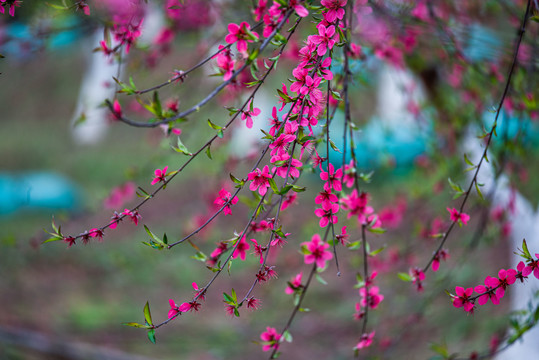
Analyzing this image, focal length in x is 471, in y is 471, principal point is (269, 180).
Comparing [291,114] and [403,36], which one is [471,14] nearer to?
[403,36]

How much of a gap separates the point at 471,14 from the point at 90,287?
13.9ft

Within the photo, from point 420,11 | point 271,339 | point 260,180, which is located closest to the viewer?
point 260,180

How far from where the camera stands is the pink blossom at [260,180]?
113 cm

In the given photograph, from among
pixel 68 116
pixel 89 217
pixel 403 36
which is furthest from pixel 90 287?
pixel 68 116

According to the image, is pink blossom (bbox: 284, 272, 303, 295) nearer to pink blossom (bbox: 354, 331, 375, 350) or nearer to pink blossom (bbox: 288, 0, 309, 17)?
pink blossom (bbox: 354, 331, 375, 350)

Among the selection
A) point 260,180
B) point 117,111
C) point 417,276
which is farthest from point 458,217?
point 117,111

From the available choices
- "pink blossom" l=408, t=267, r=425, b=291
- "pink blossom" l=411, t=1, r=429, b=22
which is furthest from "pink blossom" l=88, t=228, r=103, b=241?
"pink blossom" l=411, t=1, r=429, b=22

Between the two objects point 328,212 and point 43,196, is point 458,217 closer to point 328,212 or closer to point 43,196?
point 328,212

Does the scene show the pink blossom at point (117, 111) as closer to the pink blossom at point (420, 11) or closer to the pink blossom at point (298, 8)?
the pink blossom at point (298, 8)

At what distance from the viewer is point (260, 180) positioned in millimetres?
1154

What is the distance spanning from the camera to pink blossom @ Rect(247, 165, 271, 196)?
3.70 feet

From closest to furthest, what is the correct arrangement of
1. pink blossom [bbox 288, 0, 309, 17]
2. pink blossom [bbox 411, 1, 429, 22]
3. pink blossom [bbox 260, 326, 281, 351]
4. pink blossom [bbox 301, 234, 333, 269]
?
pink blossom [bbox 288, 0, 309, 17] → pink blossom [bbox 301, 234, 333, 269] → pink blossom [bbox 260, 326, 281, 351] → pink blossom [bbox 411, 1, 429, 22]

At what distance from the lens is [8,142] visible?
325 inches

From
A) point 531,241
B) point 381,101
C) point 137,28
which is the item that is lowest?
point 531,241
